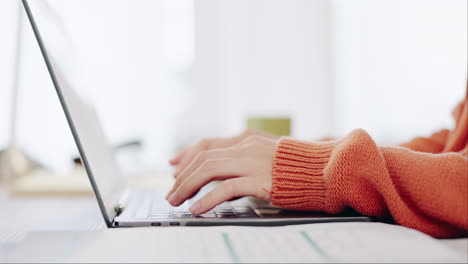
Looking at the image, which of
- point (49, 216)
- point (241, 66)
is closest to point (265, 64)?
point (241, 66)

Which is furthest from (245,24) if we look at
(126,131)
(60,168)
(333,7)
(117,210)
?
(117,210)

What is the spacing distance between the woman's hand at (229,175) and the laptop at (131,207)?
0.06ft

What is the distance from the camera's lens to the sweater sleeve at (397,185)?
14.9 inches

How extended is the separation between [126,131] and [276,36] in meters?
1.17

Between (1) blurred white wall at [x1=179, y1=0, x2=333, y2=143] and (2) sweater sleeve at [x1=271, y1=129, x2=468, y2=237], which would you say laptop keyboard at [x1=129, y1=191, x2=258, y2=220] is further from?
(1) blurred white wall at [x1=179, y1=0, x2=333, y2=143]

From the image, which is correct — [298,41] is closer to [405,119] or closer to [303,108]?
[303,108]

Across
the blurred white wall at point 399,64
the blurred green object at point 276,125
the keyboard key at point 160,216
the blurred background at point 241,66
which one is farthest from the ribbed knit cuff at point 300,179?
the blurred background at point 241,66

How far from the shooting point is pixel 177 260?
0.26 m

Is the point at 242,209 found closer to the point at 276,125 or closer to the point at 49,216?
the point at 49,216

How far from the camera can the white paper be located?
10.6 inches

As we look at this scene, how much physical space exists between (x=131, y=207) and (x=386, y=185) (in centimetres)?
29

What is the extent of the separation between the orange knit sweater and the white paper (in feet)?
0.18

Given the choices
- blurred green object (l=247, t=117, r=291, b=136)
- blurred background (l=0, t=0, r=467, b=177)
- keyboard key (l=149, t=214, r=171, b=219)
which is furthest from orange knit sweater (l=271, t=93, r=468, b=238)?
blurred background (l=0, t=0, r=467, b=177)

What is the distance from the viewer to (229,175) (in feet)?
1.52
